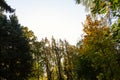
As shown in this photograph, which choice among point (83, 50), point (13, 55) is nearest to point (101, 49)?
point (83, 50)

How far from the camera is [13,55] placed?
111 ft

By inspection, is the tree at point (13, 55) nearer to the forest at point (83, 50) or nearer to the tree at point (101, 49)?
the forest at point (83, 50)

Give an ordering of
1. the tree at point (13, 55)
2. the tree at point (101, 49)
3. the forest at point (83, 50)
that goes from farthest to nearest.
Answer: the tree at point (13, 55), the tree at point (101, 49), the forest at point (83, 50)

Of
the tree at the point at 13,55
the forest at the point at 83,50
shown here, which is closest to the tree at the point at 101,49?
the forest at the point at 83,50

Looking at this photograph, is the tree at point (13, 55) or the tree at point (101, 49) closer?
the tree at point (101, 49)

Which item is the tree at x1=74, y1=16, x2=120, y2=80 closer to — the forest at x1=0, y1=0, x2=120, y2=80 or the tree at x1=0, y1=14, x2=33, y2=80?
the forest at x1=0, y1=0, x2=120, y2=80

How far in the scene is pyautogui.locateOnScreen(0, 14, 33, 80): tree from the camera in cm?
3275

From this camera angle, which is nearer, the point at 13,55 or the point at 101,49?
the point at 101,49

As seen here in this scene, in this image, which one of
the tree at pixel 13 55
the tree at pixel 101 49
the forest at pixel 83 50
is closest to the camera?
the forest at pixel 83 50

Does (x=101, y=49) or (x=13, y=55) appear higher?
(x=13, y=55)

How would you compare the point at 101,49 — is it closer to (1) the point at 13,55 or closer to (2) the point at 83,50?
(2) the point at 83,50

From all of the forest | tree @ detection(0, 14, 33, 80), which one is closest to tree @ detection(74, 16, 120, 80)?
the forest

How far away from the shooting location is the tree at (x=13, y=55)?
107 feet

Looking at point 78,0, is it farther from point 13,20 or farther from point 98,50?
point 13,20
